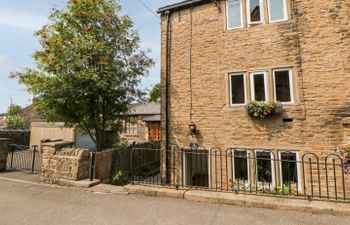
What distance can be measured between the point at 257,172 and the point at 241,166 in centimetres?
61

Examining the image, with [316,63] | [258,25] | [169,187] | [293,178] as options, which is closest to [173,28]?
[258,25]

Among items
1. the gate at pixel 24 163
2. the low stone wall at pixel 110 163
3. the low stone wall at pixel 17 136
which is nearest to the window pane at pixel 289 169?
the low stone wall at pixel 110 163

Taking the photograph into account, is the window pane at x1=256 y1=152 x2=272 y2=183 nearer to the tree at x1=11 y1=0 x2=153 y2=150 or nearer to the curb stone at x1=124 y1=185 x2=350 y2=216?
the curb stone at x1=124 y1=185 x2=350 y2=216

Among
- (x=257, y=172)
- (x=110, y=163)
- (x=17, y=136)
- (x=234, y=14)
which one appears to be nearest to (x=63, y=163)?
(x=110, y=163)

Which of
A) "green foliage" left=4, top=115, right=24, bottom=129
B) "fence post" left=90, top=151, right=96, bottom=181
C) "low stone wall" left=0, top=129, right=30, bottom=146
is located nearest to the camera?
"fence post" left=90, top=151, right=96, bottom=181

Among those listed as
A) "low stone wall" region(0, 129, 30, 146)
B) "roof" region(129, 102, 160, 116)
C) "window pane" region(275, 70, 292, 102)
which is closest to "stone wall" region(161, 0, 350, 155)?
"window pane" region(275, 70, 292, 102)

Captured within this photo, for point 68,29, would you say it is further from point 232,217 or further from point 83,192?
point 232,217

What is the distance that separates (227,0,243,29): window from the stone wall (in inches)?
8.9

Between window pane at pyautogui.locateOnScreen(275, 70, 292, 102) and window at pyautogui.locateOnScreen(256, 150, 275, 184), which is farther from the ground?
window pane at pyautogui.locateOnScreen(275, 70, 292, 102)

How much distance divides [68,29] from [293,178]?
10797 millimetres

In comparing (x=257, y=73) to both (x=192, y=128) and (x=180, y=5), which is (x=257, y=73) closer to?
(x=192, y=128)

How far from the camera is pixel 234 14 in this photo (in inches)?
338

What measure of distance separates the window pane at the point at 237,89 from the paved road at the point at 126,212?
4605mm

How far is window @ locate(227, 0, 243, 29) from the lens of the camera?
8484 mm
